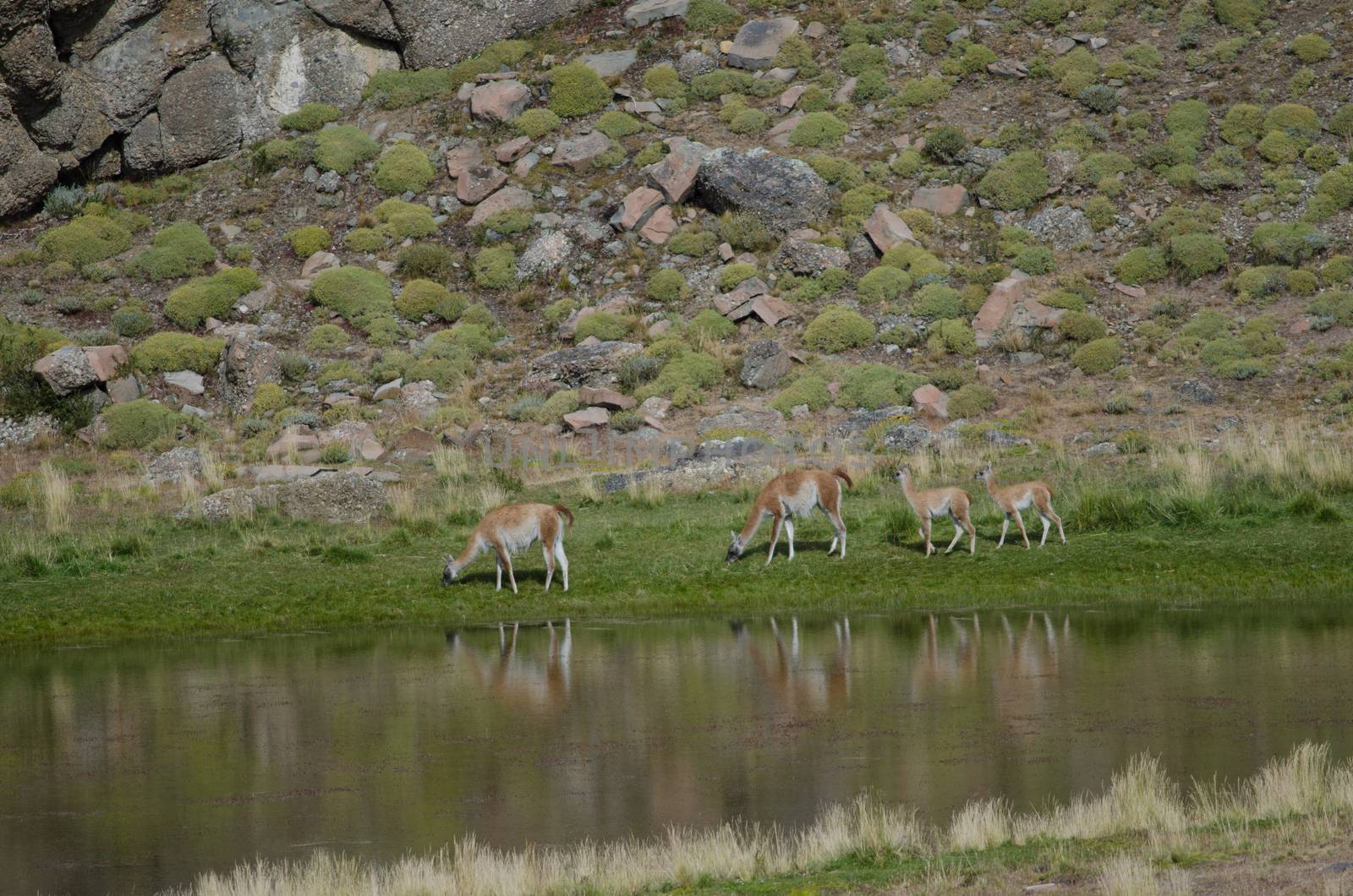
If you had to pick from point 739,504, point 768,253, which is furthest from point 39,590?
point 768,253

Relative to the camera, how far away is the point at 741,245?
155 feet

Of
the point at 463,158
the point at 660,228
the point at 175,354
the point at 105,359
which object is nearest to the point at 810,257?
the point at 660,228

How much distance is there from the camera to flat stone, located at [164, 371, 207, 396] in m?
41.7

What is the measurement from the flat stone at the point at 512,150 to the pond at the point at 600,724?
114 ft

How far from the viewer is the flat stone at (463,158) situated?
52.0 meters

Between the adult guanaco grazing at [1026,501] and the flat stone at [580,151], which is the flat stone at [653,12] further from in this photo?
the adult guanaco grazing at [1026,501]

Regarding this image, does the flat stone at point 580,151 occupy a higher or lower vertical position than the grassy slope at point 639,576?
higher

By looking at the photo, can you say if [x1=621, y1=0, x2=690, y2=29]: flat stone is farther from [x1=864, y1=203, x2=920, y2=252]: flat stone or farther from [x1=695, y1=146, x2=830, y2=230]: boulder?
[x1=864, y1=203, x2=920, y2=252]: flat stone

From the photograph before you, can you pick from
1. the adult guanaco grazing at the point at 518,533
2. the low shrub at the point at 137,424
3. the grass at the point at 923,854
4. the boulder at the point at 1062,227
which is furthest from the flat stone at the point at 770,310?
the grass at the point at 923,854

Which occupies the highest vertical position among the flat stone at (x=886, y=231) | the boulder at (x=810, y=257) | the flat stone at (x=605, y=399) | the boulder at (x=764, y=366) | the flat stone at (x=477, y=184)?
the flat stone at (x=477, y=184)

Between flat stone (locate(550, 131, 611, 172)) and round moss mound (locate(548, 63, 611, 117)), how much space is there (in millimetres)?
2102

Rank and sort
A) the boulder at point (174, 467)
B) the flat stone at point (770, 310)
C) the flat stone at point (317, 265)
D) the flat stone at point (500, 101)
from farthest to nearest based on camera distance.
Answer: the flat stone at point (500, 101) → the flat stone at point (317, 265) → the flat stone at point (770, 310) → the boulder at point (174, 467)

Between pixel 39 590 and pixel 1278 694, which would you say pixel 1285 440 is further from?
pixel 39 590

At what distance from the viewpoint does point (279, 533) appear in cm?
2561
